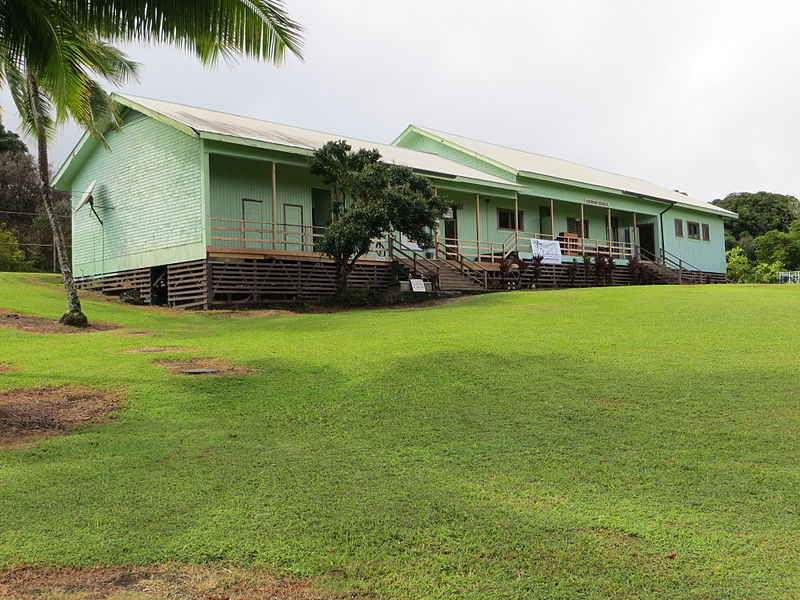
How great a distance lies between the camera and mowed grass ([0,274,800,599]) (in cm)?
404

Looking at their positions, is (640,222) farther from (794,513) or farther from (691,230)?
(794,513)

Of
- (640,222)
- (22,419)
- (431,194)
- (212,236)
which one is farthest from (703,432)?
(640,222)

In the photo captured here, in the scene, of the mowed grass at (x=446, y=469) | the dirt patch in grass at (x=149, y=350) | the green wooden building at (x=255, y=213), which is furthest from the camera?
the green wooden building at (x=255, y=213)

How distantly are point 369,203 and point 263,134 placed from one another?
19.9 feet

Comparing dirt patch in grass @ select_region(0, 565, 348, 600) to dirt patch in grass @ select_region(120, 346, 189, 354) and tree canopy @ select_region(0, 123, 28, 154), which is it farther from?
tree canopy @ select_region(0, 123, 28, 154)

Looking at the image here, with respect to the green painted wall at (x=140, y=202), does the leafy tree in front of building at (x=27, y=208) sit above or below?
above

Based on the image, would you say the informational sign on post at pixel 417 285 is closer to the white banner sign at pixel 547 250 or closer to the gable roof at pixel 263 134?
the gable roof at pixel 263 134

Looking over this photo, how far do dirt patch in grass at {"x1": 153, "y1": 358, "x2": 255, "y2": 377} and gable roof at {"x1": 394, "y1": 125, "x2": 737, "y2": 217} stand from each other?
854 inches

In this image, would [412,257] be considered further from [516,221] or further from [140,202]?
[140,202]

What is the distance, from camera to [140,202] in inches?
945

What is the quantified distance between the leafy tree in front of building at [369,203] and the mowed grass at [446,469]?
26.2ft

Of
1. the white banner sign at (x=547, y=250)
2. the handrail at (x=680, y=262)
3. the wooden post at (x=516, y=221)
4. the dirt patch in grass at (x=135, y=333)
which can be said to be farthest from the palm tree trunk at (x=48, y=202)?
the handrail at (x=680, y=262)

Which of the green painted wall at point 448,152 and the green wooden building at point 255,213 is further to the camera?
the green painted wall at point 448,152

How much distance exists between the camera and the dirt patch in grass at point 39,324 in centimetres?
1496
